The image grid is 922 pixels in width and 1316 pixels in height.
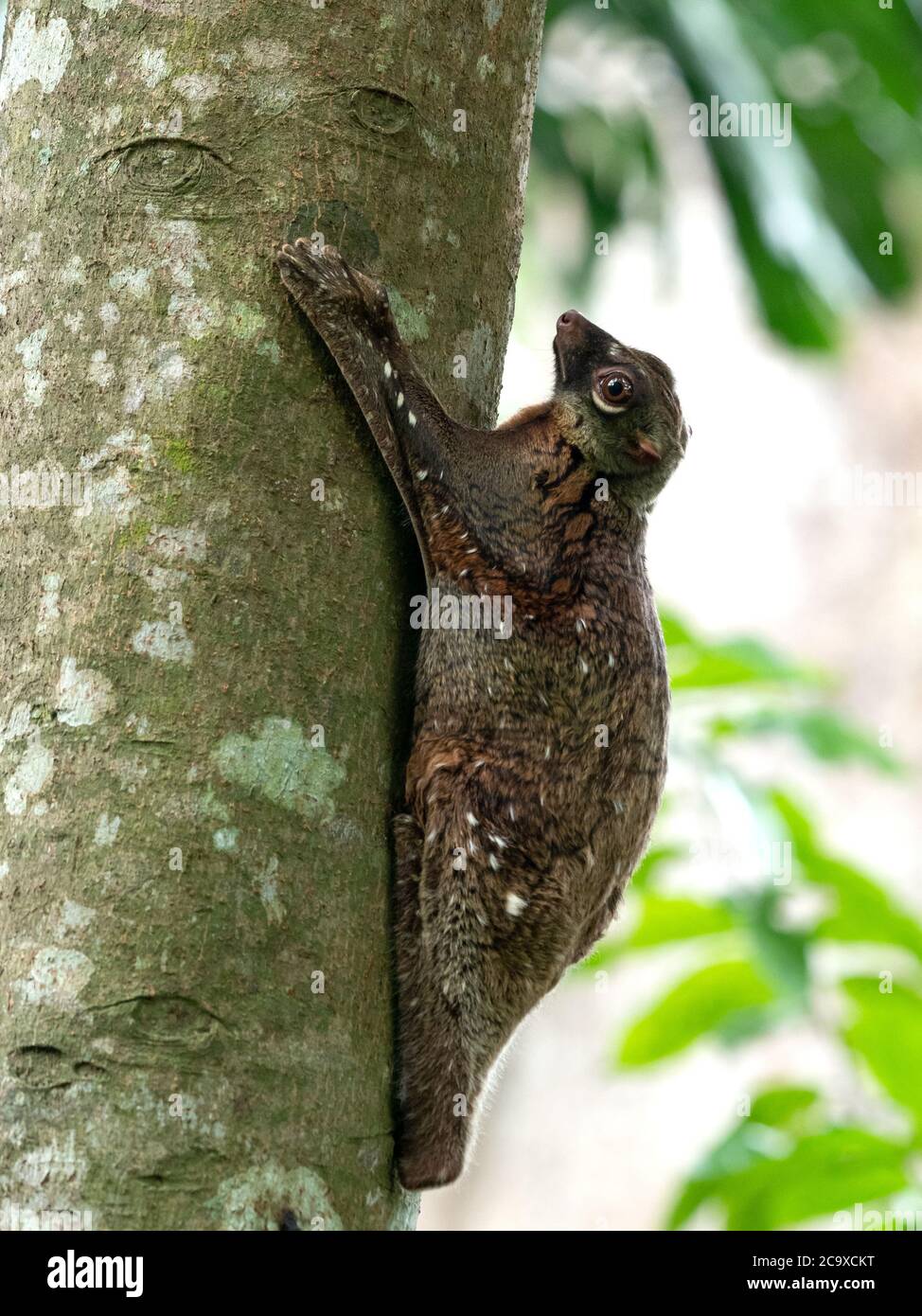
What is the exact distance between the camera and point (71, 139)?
2939 mm

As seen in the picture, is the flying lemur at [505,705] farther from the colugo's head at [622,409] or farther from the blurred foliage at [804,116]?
the blurred foliage at [804,116]

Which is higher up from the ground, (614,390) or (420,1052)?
(614,390)

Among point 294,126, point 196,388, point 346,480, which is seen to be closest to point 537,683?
point 346,480

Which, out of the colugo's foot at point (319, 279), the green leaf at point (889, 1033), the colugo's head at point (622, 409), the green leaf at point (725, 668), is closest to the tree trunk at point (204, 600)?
the colugo's foot at point (319, 279)

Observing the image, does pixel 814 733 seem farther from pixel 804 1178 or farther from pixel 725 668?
pixel 804 1178

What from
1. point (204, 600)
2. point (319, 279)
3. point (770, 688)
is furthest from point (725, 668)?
point (204, 600)

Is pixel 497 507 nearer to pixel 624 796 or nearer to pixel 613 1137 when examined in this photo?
pixel 624 796

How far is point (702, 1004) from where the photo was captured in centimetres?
568

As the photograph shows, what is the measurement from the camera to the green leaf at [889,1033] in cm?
518

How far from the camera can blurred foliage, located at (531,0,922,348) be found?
21.9 ft

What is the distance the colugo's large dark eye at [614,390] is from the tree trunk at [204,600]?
0.85m

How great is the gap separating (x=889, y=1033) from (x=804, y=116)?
4.29m

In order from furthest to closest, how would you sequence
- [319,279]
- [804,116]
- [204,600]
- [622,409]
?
[804,116], [622,409], [319,279], [204,600]

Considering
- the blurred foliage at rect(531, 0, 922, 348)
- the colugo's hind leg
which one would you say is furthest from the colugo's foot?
the blurred foliage at rect(531, 0, 922, 348)
